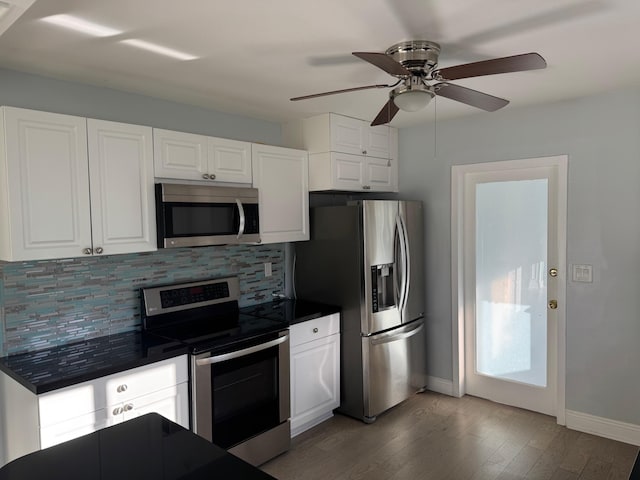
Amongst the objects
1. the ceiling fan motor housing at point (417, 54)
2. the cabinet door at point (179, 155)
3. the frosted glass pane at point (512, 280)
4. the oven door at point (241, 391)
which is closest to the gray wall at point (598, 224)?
the frosted glass pane at point (512, 280)

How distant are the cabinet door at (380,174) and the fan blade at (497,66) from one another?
1805mm

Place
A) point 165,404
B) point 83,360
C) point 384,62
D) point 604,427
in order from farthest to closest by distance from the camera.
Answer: point 604,427
point 165,404
point 83,360
point 384,62

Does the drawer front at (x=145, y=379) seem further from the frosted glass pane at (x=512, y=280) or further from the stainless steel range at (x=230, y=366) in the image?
the frosted glass pane at (x=512, y=280)

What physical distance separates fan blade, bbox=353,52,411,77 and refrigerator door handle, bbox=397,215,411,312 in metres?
1.71

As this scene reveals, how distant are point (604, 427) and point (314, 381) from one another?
2028mm

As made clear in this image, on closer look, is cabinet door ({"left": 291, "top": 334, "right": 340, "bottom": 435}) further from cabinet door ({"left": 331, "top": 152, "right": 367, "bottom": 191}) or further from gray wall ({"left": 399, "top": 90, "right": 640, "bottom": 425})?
gray wall ({"left": 399, "top": 90, "right": 640, "bottom": 425})

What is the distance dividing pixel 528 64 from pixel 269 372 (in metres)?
2.20

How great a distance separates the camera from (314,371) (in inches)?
128

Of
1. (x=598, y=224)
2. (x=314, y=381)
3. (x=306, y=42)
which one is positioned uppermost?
(x=306, y=42)

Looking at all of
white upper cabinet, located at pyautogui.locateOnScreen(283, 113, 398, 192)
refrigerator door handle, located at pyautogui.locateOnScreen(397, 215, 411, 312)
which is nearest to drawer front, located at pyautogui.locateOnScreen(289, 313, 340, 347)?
refrigerator door handle, located at pyautogui.locateOnScreen(397, 215, 411, 312)

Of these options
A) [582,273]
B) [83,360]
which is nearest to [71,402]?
[83,360]

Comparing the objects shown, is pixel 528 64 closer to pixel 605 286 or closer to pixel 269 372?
pixel 605 286

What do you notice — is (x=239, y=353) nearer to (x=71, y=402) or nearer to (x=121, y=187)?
(x=71, y=402)

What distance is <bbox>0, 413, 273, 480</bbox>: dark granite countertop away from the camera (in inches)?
45.2
